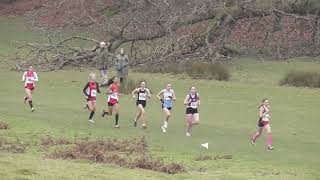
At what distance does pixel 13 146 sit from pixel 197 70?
60.8 feet

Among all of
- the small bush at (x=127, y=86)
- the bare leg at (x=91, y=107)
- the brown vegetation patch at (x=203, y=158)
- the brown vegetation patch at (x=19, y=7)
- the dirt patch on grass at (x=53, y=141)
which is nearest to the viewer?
the brown vegetation patch at (x=203, y=158)

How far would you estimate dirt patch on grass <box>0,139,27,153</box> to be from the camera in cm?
1549

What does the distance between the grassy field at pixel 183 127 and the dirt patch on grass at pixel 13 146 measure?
0.23 metres

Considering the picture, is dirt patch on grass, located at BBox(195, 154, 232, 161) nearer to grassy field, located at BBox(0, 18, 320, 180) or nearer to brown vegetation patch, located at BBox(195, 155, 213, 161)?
brown vegetation patch, located at BBox(195, 155, 213, 161)

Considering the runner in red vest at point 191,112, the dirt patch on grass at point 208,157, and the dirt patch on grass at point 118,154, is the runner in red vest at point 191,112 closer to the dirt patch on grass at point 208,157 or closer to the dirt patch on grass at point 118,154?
the dirt patch on grass at point 118,154

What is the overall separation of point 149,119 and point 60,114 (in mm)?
3004

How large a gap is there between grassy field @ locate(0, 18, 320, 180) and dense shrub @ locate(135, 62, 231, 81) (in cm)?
79

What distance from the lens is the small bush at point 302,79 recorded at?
30.5 meters

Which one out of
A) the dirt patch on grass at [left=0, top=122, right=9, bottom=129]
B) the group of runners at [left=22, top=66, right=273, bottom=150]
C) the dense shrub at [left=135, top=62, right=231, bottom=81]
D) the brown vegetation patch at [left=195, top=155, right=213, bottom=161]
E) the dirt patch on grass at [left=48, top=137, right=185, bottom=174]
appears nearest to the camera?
the dirt patch on grass at [left=48, top=137, right=185, bottom=174]

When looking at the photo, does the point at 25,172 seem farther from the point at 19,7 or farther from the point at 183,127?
the point at 19,7

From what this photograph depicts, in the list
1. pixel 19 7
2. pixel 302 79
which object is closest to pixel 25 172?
pixel 302 79

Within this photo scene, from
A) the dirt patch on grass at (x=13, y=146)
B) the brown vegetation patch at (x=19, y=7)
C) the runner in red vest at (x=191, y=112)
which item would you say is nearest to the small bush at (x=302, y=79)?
the runner in red vest at (x=191, y=112)

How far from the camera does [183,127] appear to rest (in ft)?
69.2

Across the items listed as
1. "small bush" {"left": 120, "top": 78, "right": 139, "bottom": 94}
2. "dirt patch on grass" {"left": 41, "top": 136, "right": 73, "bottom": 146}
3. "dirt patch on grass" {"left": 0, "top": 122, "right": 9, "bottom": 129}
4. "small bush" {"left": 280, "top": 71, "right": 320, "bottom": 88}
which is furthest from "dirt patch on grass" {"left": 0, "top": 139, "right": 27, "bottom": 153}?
"small bush" {"left": 280, "top": 71, "right": 320, "bottom": 88}
